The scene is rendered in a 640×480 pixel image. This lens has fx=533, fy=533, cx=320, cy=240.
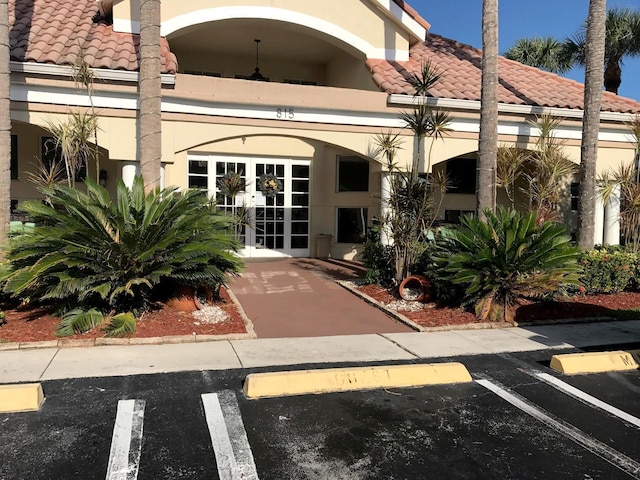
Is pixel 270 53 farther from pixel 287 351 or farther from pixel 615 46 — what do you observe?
pixel 615 46

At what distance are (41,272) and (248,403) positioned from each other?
3.91 meters

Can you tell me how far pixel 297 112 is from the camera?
12.0 m

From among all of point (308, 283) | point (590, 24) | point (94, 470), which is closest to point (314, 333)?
point (308, 283)

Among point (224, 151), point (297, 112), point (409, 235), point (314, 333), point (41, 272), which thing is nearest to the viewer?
point (41, 272)

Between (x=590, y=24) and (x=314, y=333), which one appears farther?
(x=590, y=24)

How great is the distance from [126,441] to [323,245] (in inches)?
461

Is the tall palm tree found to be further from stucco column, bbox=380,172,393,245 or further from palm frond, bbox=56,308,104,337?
palm frond, bbox=56,308,104,337

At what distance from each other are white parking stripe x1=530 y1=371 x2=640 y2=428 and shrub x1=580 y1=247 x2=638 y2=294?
5196 millimetres

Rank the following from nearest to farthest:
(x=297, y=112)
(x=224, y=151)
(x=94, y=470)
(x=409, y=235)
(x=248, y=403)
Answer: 1. (x=94, y=470)
2. (x=248, y=403)
3. (x=409, y=235)
4. (x=297, y=112)
5. (x=224, y=151)

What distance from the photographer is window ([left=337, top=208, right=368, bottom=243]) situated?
1594 centimetres

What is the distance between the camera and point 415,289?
34.5 feet

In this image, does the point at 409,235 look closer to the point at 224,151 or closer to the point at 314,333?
the point at 314,333

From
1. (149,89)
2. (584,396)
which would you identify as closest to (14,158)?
(149,89)

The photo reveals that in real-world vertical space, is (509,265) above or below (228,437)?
above
